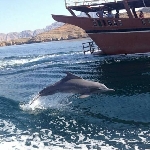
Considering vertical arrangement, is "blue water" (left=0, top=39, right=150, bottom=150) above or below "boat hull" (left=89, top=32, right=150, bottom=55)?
below

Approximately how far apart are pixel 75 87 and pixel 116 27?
23.5m

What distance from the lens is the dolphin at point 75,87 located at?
16.4 metres

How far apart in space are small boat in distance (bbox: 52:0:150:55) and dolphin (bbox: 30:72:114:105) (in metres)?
22.5

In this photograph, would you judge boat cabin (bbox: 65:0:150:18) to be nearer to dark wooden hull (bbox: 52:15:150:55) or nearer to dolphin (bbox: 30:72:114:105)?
dark wooden hull (bbox: 52:15:150:55)

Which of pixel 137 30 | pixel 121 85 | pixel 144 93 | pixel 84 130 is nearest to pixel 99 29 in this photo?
pixel 137 30

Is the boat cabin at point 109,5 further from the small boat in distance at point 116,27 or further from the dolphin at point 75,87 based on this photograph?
the dolphin at point 75,87

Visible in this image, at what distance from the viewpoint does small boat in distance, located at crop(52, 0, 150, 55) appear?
37125 millimetres

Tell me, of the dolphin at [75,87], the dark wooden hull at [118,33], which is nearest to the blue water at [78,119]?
the dolphin at [75,87]

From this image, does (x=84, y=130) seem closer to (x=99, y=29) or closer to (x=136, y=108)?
(x=136, y=108)

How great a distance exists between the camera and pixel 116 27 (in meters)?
38.2

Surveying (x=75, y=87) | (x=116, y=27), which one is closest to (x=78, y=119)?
(x=75, y=87)

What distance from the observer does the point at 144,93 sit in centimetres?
1786

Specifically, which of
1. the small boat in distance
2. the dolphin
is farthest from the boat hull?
the dolphin

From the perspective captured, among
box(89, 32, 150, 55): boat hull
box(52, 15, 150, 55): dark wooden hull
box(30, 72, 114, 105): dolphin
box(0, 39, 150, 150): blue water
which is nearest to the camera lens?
box(0, 39, 150, 150): blue water
